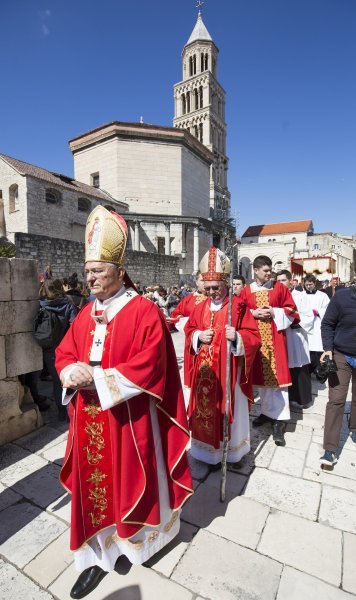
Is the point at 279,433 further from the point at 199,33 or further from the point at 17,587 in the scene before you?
the point at 199,33

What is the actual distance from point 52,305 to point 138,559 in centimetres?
310

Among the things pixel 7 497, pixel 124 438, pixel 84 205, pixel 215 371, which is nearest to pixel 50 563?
pixel 7 497

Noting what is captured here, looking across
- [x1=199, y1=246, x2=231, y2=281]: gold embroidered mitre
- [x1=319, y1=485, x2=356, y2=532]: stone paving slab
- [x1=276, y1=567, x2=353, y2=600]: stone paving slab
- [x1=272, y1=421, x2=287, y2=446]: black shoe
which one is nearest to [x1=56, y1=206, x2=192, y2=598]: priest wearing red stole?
[x1=276, y1=567, x2=353, y2=600]: stone paving slab

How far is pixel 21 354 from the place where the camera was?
13.2 ft

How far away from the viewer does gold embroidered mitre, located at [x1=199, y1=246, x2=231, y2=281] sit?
3.11 m

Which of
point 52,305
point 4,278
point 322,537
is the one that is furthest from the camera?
point 52,305

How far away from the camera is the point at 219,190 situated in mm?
52250

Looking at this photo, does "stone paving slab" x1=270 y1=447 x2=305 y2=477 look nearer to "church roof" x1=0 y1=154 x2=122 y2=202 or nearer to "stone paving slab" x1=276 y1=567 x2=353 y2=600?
"stone paving slab" x1=276 y1=567 x2=353 y2=600

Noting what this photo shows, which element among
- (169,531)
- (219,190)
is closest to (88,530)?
(169,531)

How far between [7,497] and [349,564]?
9.51ft

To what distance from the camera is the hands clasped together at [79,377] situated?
1.80 m

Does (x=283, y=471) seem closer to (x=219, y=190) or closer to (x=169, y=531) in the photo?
(x=169, y=531)

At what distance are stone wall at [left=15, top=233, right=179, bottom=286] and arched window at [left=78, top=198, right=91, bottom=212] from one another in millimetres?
7865

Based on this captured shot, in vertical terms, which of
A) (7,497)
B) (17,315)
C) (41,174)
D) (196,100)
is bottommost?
(7,497)
